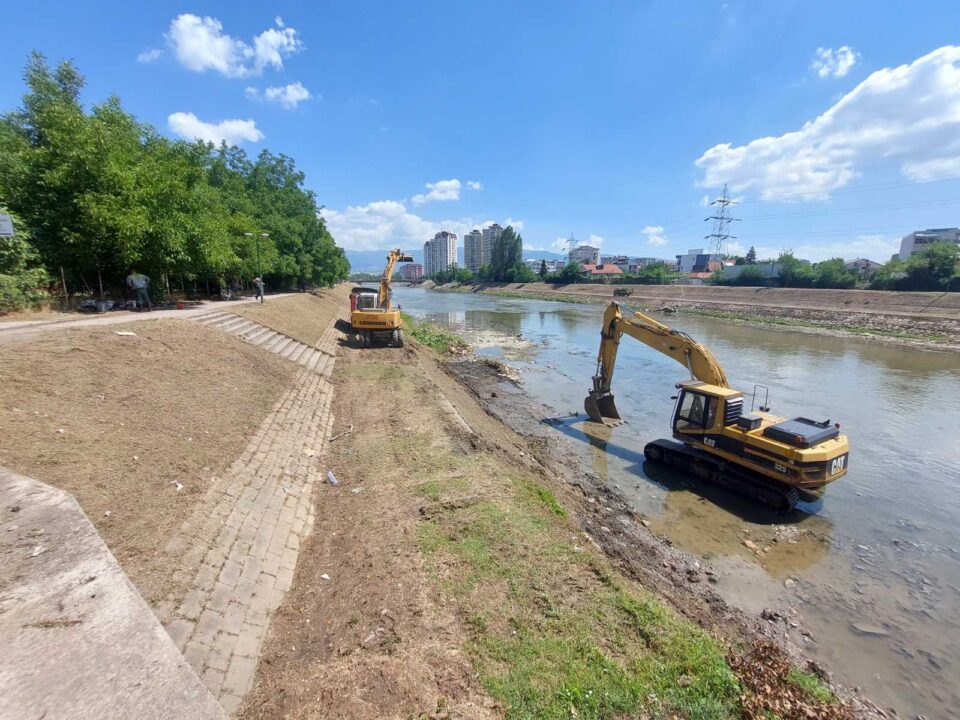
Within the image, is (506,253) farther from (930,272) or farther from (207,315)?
(207,315)

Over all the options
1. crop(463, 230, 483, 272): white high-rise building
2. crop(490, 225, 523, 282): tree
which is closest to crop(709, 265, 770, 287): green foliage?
crop(490, 225, 523, 282): tree

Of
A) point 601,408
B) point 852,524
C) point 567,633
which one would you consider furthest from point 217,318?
point 852,524

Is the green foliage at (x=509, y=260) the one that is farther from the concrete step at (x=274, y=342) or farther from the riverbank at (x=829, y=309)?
the concrete step at (x=274, y=342)

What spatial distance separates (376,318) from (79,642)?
1797 centimetres

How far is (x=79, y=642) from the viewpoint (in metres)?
2.75

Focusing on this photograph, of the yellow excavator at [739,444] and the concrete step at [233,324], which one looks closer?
the yellow excavator at [739,444]

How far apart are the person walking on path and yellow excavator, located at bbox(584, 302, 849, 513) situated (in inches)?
734

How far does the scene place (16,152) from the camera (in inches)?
631

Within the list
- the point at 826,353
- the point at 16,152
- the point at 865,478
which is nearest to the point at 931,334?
the point at 826,353

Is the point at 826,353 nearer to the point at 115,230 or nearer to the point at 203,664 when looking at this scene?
the point at 203,664

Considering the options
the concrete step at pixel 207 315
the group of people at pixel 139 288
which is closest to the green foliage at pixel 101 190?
the group of people at pixel 139 288

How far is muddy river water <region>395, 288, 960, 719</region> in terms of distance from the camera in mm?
5656

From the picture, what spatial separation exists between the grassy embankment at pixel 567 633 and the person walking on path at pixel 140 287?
53.4 feet

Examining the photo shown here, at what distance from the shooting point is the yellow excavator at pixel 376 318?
20.2m
